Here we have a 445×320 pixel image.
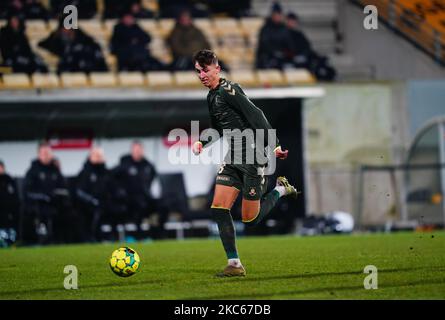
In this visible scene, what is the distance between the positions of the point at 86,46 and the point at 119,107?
1.59 metres

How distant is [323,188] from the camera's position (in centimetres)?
2325

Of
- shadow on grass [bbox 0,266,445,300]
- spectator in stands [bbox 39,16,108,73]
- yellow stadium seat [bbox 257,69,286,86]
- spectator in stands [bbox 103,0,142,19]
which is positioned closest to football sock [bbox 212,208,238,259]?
shadow on grass [bbox 0,266,445,300]

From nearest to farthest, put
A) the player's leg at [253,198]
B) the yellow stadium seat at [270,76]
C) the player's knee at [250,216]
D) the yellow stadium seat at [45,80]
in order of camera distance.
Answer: the player's leg at [253,198] → the player's knee at [250,216] → the yellow stadium seat at [45,80] → the yellow stadium seat at [270,76]

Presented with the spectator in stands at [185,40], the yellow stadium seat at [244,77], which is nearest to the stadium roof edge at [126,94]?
the yellow stadium seat at [244,77]

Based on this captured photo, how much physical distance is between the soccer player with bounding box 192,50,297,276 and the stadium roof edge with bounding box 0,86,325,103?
11.0 meters

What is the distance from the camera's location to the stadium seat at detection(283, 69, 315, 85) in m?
23.4

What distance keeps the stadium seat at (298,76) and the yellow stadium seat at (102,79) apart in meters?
4.10

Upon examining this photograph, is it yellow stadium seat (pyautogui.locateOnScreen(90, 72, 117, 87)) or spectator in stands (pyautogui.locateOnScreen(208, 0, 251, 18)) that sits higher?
spectator in stands (pyautogui.locateOnScreen(208, 0, 251, 18))

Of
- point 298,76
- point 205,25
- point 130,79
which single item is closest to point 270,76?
point 298,76

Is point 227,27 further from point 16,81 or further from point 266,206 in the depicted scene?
point 266,206

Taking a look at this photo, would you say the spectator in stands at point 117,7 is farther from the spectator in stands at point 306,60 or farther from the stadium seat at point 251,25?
the spectator in stands at point 306,60

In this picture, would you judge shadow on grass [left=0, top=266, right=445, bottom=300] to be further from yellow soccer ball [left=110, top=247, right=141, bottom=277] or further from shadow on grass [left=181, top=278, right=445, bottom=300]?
yellow soccer ball [left=110, top=247, right=141, bottom=277]

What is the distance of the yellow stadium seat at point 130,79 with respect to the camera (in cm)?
2244
